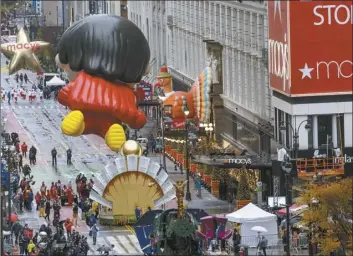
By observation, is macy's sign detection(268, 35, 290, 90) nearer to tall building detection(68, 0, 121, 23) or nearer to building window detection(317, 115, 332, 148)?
building window detection(317, 115, 332, 148)

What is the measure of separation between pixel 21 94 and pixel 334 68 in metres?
90.6

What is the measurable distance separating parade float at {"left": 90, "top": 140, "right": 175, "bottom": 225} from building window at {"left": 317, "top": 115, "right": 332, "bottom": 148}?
29.2 feet

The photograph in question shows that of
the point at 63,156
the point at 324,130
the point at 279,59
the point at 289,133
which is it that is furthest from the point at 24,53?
the point at 63,156

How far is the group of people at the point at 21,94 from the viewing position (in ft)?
419

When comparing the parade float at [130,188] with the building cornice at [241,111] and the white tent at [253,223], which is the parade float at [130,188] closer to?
the building cornice at [241,111]

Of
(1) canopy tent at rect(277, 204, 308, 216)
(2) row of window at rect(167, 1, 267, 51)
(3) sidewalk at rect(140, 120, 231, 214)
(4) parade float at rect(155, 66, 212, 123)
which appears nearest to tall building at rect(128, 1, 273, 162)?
(2) row of window at rect(167, 1, 267, 51)

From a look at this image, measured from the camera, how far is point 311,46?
47.5 m

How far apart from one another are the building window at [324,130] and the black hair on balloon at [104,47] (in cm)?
1038

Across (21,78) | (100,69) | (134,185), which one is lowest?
(134,185)

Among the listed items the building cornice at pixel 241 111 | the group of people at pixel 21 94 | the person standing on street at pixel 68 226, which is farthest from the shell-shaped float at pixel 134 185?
the group of people at pixel 21 94

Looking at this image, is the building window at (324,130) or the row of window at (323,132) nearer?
the row of window at (323,132)

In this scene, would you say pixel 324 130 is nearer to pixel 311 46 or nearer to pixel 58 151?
pixel 311 46

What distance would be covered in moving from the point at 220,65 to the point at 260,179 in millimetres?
23456

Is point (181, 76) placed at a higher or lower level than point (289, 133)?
lower
